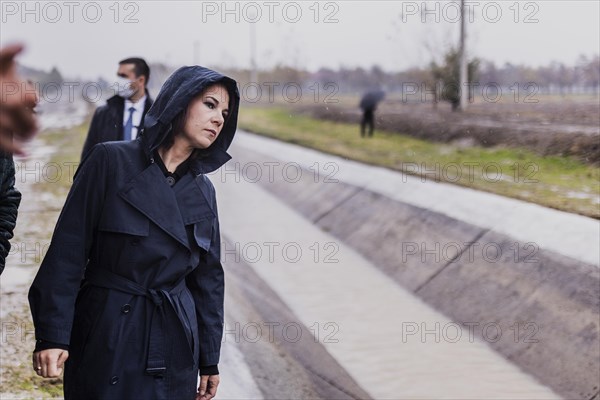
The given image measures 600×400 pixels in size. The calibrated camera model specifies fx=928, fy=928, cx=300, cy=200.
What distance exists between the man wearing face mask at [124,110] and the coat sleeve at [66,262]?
17.7 feet

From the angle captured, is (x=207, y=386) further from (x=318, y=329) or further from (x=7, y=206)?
(x=318, y=329)

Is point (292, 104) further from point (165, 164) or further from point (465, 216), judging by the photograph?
point (165, 164)

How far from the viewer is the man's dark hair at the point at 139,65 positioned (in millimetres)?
8516

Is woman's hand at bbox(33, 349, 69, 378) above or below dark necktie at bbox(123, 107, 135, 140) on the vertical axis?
below

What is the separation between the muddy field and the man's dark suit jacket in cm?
700

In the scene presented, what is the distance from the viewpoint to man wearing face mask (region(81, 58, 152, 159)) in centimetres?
850

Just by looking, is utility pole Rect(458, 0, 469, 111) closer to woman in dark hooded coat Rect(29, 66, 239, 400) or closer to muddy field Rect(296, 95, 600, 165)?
muddy field Rect(296, 95, 600, 165)

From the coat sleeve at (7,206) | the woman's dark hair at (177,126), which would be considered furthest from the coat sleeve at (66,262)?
the coat sleeve at (7,206)

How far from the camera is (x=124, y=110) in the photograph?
336 inches

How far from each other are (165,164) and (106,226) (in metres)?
0.35

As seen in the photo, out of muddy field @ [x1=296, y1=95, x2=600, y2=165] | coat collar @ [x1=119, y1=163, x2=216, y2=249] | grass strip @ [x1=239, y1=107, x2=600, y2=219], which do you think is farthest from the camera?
muddy field @ [x1=296, y1=95, x2=600, y2=165]

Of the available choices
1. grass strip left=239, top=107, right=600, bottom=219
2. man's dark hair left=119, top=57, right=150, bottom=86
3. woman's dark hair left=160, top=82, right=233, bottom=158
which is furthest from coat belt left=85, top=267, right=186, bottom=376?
grass strip left=239, top=107, right=600, bottom=219

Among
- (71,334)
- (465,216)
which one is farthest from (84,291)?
(465,216)

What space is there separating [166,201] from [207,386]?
804 mm
